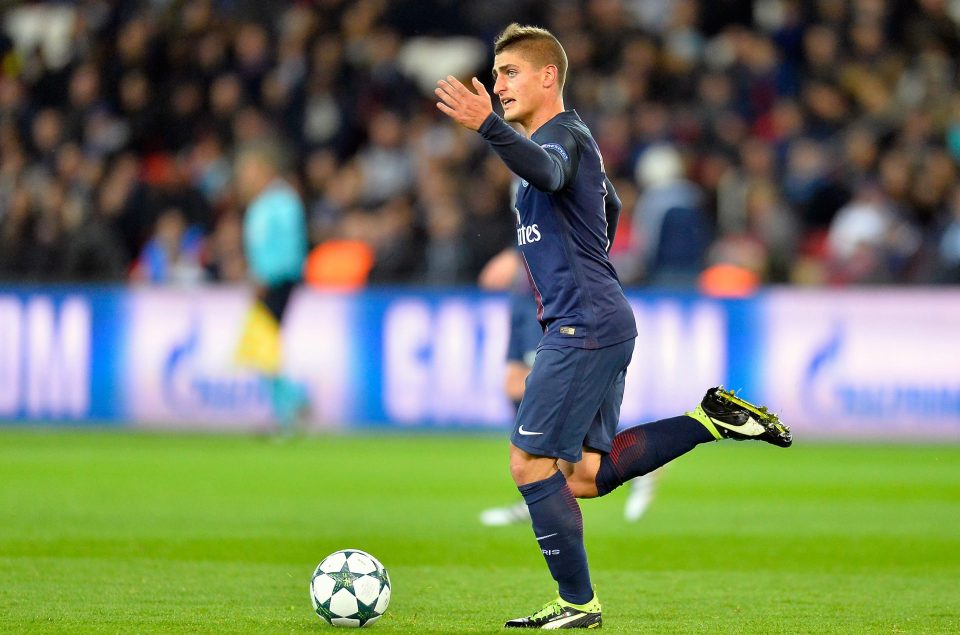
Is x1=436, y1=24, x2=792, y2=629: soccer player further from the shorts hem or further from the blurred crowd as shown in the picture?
the blurred crowd

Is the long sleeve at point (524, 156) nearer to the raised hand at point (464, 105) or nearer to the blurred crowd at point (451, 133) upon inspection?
the raised hand at point (464, 105)

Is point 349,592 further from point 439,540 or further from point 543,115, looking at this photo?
point 439,540

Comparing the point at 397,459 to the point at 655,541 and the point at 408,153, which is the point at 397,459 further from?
the point at 408,153

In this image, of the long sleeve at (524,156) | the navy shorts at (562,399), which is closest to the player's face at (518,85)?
the long sleeve at (524,156)

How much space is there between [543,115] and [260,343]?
9162 mm

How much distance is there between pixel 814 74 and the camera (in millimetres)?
18719

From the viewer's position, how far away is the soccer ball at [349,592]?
19.0 feet

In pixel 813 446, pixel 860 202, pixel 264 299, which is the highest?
pixel 860 202

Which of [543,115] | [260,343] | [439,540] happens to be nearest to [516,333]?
[439,540]

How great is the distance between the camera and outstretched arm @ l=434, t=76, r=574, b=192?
17.4 feet

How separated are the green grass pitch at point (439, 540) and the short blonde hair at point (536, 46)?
2.05 meters

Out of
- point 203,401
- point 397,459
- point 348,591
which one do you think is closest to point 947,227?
point 397,459

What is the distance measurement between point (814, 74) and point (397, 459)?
321 inches

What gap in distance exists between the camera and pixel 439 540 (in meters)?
8.55
